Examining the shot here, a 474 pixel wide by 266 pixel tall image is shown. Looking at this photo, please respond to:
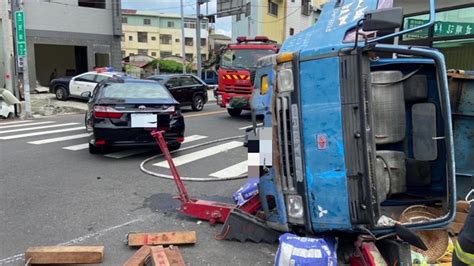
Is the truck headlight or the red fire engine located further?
the red fire engine

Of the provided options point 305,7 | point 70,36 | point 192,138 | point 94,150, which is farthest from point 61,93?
point 305,7

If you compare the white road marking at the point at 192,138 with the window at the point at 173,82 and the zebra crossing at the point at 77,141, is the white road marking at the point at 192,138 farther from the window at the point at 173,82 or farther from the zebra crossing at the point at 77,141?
the window at the point at 173,82

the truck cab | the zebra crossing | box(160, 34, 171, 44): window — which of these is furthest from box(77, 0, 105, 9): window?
box(160, 34, 171, 44): window

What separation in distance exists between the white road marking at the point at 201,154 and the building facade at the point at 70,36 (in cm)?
1881

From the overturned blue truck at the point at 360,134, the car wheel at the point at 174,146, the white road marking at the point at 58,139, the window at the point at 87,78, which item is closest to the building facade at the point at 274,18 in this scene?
the window at the point at 87,78

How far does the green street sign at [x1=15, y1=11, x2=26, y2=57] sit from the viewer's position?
16.2 metres

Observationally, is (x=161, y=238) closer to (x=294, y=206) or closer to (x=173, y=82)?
(x=294, y=206)

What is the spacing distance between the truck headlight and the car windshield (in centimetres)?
543

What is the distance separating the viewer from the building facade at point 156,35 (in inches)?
2788

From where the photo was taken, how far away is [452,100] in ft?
14.7

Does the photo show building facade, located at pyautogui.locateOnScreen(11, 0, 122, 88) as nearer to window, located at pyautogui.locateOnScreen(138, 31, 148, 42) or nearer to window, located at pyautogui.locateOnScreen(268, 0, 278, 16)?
window, located at pyautogui.locateOnScreen(268, 0, 278, 16)

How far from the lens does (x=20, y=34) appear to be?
644 inches

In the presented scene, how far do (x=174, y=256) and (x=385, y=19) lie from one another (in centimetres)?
263

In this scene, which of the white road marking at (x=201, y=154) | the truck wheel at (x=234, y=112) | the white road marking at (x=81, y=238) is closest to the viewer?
the white road marking at (x=81, y=238)
